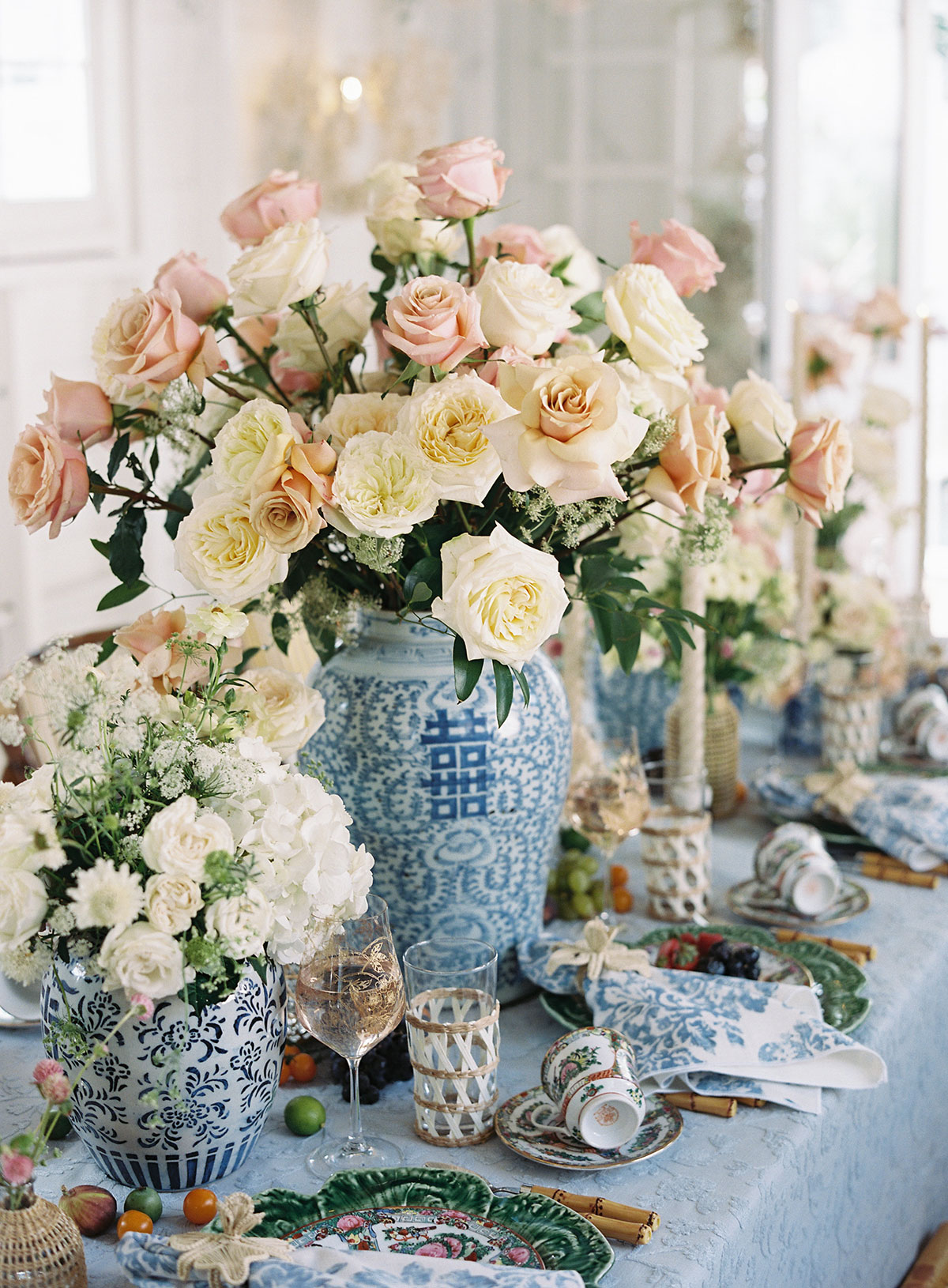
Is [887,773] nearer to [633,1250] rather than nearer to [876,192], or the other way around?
[633,1250]

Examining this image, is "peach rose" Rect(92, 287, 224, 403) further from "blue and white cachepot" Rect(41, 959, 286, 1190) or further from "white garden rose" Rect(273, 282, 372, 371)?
"blue and white cachepot" Rect(41, 959, 286, 1190)

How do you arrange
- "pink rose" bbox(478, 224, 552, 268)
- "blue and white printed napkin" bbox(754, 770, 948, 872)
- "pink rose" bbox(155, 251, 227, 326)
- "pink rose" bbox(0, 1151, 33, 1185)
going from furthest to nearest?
1. "blue and white printed napkin" bbox(754, 770, 948, 872)
2. "pink rose" bbox(478, 224, 552, 268)
3. "pink rose" bbox(155, 251, 227, 326)
4. "pink rose" bbox(0, 1151, 33, 1185)

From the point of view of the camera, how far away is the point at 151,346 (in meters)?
1.06

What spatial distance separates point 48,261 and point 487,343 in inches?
102

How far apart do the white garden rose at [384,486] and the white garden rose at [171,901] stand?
29 cm

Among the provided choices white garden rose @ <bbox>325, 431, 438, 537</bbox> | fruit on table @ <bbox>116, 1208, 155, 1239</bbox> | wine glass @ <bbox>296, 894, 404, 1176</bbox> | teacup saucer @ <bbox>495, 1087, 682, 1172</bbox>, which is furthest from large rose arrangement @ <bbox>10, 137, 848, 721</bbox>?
fruit on table @ <bbox>116, 1208, 155, 1239</bbox>

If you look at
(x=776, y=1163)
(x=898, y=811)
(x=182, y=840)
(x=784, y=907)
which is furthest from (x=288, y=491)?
(x=898, y=811)

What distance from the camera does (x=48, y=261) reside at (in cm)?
332

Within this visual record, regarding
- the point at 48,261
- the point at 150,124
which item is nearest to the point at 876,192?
the point at 150,124

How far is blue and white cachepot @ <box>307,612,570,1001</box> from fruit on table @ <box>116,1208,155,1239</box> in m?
0.36

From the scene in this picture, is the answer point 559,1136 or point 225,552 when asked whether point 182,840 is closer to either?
point 225,552

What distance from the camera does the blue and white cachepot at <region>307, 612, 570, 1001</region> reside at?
1.17m

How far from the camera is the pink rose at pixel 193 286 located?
3.71 ft

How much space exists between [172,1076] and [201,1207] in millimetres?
103
